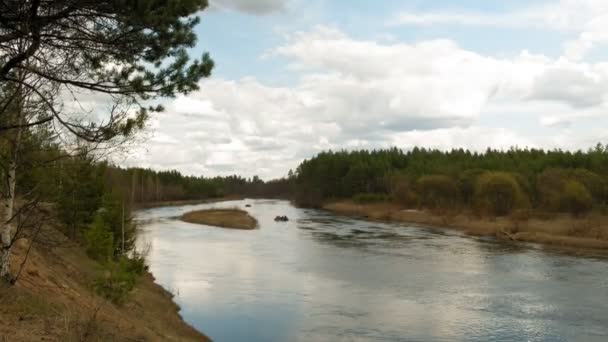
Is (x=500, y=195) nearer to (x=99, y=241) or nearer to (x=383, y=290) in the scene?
(x=383, y=290)

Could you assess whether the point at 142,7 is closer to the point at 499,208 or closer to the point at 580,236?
the point at 580,236

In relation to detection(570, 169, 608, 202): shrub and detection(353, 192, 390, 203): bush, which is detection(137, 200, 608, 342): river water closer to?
detection(570, 169, 608, 202): shrub

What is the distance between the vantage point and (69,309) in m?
11.6

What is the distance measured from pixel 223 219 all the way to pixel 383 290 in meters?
43.5

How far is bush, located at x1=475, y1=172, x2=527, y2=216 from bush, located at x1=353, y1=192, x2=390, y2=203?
83.6ft

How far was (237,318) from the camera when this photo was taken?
20.3 m

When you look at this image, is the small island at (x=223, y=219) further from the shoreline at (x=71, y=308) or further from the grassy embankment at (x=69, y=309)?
the grassy embankment at (x=69, y=309)

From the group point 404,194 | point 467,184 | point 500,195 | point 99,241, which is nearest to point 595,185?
point 500,195

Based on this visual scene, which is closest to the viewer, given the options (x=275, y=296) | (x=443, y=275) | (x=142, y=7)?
(x=142, y=7)

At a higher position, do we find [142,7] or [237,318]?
[142,7]

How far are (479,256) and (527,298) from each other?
13.1 m

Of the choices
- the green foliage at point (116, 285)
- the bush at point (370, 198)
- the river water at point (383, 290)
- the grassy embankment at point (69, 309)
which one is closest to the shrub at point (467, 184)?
the bush at point (370, 198)

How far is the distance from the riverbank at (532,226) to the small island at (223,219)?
17839mm

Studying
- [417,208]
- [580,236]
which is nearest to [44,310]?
[580,236]
